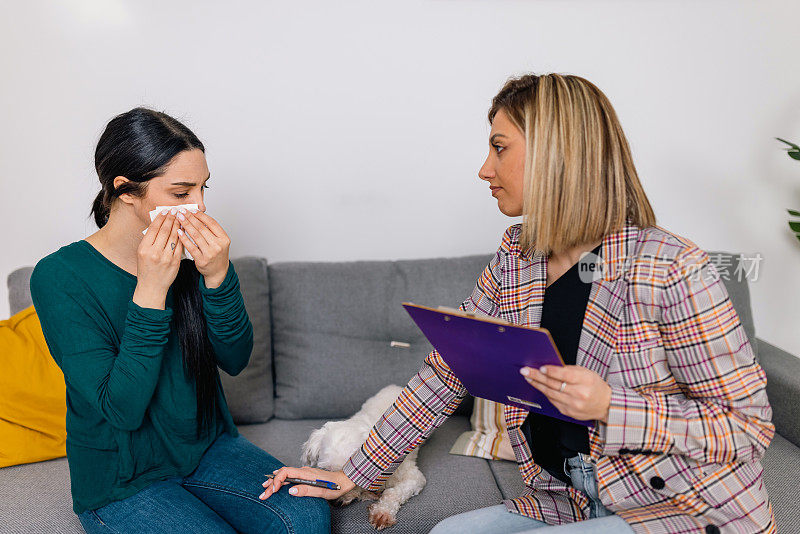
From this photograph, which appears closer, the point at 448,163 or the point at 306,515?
the point at 306,515

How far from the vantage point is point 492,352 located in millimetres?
1156

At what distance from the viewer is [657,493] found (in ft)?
3.93

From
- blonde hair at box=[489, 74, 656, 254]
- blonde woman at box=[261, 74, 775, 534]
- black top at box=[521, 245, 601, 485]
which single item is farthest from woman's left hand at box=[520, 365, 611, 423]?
blonde hair at box=[489, 74, 656, 254]

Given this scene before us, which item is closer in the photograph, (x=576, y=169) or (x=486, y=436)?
(x=576, y=169)

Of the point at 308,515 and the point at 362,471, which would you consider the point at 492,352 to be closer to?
the point at 362,471

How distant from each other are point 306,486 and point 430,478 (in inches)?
18.1

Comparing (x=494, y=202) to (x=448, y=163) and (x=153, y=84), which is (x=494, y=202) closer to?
(x=448, y=163)

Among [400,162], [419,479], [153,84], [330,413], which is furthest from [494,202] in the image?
[153,84]

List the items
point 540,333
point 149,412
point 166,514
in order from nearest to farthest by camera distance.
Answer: point 540,333
point 166,514
point 149,412

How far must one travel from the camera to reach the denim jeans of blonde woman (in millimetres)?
1179

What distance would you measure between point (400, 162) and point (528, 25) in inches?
28.6

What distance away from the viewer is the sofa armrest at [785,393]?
80.9 inches

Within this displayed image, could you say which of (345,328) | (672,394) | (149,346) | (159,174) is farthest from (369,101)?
(672,394)

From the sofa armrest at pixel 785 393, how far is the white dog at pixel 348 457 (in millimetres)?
1245
